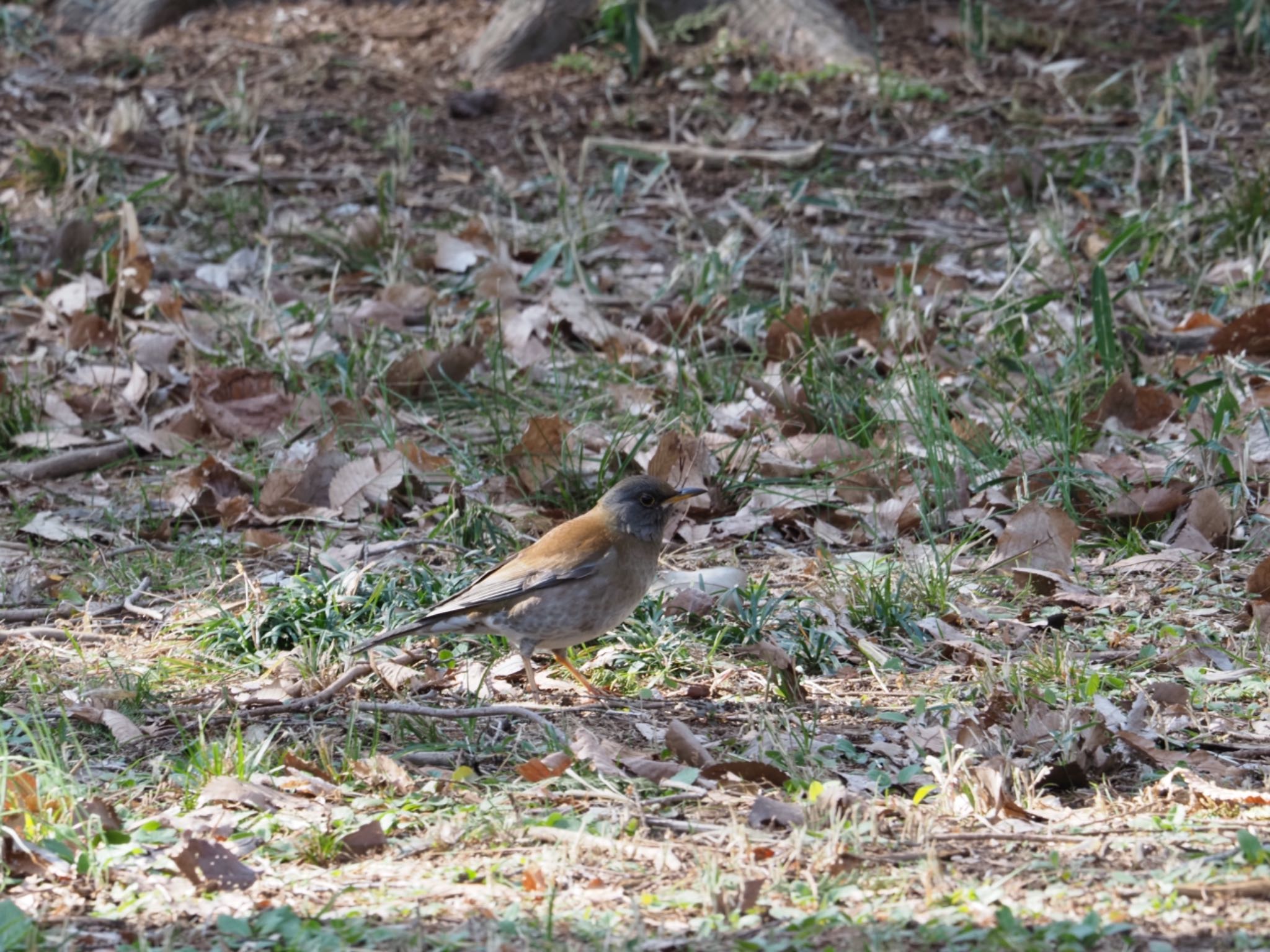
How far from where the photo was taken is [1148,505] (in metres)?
5.36

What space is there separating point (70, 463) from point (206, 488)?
0.87m

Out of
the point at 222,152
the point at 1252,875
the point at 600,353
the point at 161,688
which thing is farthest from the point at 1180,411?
the point at 222,152

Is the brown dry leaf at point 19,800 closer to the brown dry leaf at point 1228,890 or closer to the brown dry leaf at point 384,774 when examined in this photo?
the brown dry leaf at point 384,774

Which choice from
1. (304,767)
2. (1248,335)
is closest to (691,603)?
(304,767)

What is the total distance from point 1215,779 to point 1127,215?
16.1ft

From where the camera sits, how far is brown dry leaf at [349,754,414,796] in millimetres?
3582

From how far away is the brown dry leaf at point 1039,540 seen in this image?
5.10 m

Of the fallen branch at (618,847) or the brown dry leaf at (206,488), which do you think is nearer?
the fallen branch at (618,847)

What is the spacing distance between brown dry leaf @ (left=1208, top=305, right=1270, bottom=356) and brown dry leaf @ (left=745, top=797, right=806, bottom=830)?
161 inches

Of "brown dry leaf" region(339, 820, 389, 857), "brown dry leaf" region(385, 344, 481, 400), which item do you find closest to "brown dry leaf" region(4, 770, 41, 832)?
"brown dry leaf" region(339, 820, 389, 857)

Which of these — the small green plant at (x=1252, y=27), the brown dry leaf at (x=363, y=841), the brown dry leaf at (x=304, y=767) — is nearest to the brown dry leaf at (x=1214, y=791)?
the brown dry leaf at (x=363, y=841)

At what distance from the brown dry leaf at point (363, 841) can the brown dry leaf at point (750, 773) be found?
83 centimetres

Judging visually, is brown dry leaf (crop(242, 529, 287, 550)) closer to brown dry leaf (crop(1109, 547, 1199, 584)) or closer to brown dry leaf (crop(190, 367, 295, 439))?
brown dry leaf (crop(190, 367, 295, 439))

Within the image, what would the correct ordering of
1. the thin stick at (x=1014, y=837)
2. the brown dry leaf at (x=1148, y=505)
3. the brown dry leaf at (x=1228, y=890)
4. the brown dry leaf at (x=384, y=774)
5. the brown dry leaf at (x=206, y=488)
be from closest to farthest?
the brown dry leaf at (x=1228, y=890)
the thin stick at (x=1014, y=837)
the brown dry leaf at (x=384, y=774)
the brown dry leaf at (x=1148, y=505)
the brown dry leaf at (x=206, y=488)
